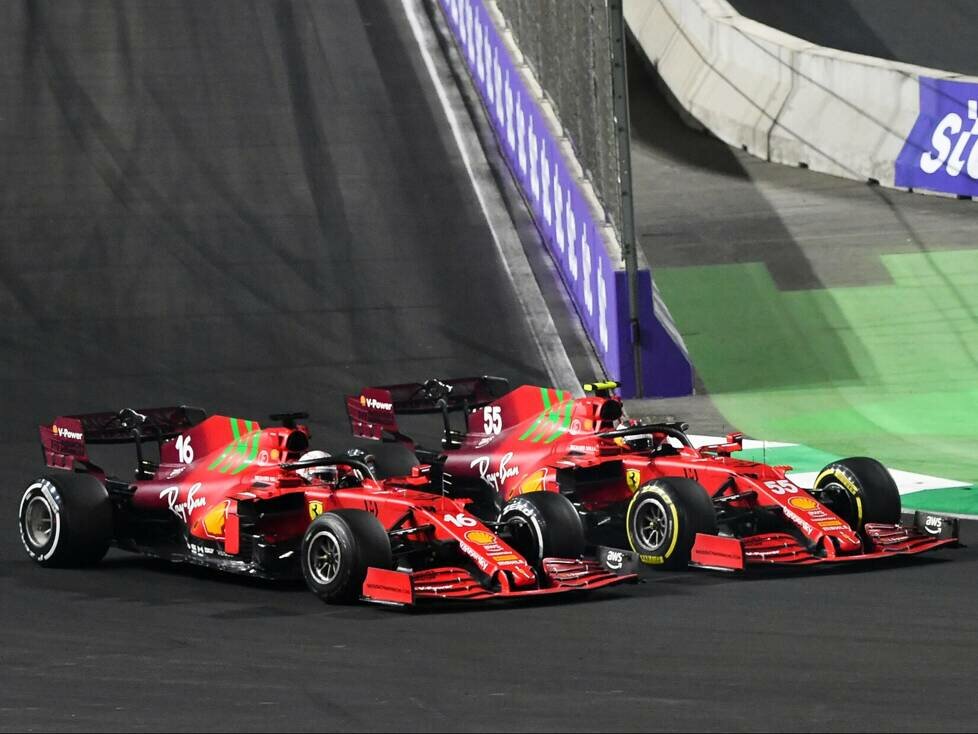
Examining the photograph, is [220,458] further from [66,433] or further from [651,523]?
[651,523]

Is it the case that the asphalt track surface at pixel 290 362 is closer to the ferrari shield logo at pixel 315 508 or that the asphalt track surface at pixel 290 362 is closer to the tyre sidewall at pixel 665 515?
the tyre sidewall at pixel 665 515

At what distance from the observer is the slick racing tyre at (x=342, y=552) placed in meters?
11.0

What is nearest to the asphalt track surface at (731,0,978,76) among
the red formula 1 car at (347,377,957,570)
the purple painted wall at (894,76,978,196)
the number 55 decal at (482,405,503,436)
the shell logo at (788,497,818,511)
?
the purple painted wall at (894,76,978,196)

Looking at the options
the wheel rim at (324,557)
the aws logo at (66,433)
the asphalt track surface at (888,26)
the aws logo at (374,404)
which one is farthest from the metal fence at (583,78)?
the wheel rim at (324,557)

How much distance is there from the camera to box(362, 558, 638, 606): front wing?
10.8 meters

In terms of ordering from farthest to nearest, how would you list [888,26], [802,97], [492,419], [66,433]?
[888,26] < [802,97] < [492,419] < [66,433]

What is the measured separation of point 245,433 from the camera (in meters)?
13.1

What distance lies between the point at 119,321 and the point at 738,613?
12.3m

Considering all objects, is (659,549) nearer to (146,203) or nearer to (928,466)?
(928,466)

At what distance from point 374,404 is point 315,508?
303 centimetres

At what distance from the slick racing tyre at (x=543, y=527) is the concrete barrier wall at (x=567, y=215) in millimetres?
8295

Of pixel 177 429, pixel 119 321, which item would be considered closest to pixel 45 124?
pixel 119 321

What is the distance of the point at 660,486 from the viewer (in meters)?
12.3

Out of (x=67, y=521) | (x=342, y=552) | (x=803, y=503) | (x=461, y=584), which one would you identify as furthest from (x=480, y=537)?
(x=67, y=521)
